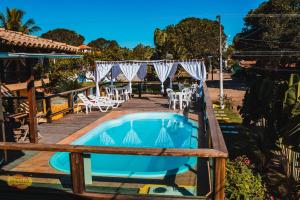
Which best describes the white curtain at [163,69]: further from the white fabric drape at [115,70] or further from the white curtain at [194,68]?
the white fabric drape at [115,70]

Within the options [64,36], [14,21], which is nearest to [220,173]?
[14,21]

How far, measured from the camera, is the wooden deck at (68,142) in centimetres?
494

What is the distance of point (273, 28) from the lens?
3353cm

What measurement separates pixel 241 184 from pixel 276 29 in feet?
102

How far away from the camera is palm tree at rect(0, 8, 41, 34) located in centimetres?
4394

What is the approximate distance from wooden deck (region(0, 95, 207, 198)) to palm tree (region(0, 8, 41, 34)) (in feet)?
105

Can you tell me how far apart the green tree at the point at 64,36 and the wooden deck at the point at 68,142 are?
7356cm

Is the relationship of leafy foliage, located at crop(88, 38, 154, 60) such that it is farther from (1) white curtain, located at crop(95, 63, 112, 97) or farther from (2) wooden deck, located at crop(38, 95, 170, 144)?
(2) wooden deck, located at crop(38, 95, 170, 144)

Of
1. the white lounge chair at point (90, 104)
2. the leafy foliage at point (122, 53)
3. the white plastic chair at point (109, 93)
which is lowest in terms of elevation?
the white lounge chair at point (90, 104)

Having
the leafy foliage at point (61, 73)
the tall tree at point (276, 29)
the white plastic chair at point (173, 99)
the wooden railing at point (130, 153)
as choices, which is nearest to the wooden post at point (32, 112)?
the wooden railing at point (130, 153)

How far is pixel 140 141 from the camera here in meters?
Answer: 11.0

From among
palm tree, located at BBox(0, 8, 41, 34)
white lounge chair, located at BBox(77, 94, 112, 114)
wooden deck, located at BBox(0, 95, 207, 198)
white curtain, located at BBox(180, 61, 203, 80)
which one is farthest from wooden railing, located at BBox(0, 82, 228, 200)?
palm tree, located at BBox(0, 8, 41, 34)

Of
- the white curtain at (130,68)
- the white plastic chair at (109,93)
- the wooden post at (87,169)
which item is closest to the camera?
the wooden post at (87,169)

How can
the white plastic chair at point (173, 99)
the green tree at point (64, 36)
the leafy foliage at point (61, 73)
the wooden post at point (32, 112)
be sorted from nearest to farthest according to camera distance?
1. the wooden post at point (32, 112)
2. the white plastic chair at point (173, 99)
3. the leafy foliage at point (61, 73)
4. the green tree at point (64, 36)
